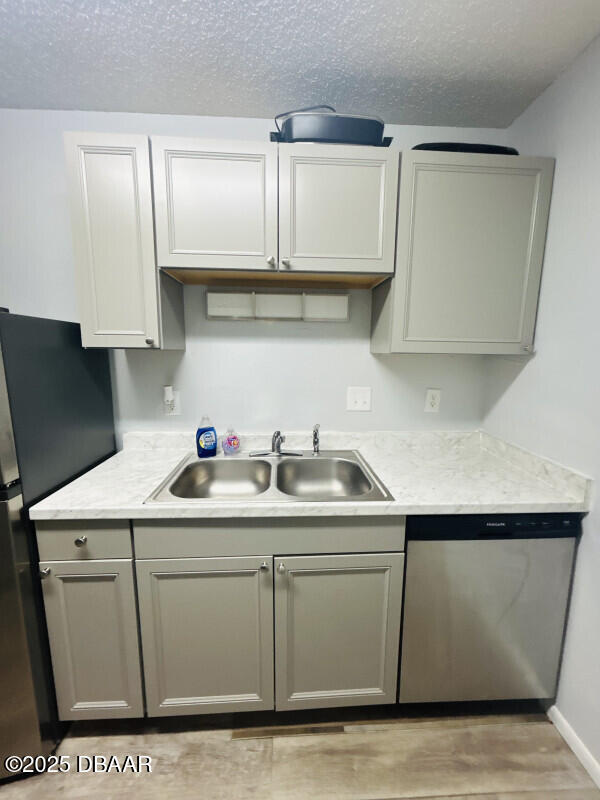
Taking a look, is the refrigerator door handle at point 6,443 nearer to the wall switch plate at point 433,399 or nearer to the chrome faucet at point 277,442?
the chrome faucet at point 277,442

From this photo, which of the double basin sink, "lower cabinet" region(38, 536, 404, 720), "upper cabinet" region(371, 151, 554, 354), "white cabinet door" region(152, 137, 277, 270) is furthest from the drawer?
"upper cabinet" region(371, 151, 554, 354)

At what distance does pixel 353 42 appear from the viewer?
1.13m

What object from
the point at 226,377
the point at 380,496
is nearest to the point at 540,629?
the point at 380,496

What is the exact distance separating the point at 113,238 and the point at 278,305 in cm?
72

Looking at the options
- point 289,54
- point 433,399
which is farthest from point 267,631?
point 289,54

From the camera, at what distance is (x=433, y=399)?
1.75 meters

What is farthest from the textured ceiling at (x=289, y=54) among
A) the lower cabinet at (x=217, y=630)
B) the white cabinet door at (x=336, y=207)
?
the lower cabinet at (x=217, y=630)

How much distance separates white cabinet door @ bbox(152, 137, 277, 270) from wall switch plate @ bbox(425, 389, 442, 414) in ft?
3.43

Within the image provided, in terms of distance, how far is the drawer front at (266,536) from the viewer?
1.12 m

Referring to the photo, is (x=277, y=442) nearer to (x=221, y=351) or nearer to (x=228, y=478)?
(x=228, y=478)

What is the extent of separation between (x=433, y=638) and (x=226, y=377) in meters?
1.42

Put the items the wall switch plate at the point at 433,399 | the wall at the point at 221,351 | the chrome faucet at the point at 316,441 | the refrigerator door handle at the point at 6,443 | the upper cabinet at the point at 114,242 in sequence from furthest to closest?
the wall switch plate at the point at 433,399, the chrome faucet at the point at 316,441, the wall at the point at 221,351, the upper cabinet at the point at 114,242, the refrigerator door handle at the point at 6,443

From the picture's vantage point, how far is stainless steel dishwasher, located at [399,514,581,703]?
1.17m

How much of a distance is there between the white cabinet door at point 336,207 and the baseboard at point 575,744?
190 cm
